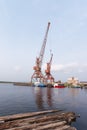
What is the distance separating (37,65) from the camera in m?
158

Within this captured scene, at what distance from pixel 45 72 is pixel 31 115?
142563mm

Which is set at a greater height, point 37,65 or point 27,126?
point 37,65

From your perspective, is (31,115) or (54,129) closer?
(54,129)

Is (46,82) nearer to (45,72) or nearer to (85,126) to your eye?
(45,72)

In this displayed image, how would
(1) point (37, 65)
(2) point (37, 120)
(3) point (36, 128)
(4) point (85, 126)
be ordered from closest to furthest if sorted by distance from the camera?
(3) point (36, 128), (2) point (37, 120), (4) point (85, 126), (1) point (37, 65)

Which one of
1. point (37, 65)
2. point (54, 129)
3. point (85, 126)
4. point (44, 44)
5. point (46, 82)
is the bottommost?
point (85, 126)

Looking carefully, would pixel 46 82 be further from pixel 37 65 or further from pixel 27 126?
pixel 27 126

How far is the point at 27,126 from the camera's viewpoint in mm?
15195

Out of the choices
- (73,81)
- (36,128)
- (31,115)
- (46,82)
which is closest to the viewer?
(36,128)

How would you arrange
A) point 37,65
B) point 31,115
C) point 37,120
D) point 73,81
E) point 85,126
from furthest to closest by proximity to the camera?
point 73,81 < point 37,65 < point 85,126 < point 31,115 < point 37,120

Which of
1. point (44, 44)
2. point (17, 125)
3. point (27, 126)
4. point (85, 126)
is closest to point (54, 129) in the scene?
point (27, 126)

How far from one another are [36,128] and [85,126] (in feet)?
38.9

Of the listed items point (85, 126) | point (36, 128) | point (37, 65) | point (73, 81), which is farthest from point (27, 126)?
point (73, 81)

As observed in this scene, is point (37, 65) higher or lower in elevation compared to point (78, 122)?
higher
